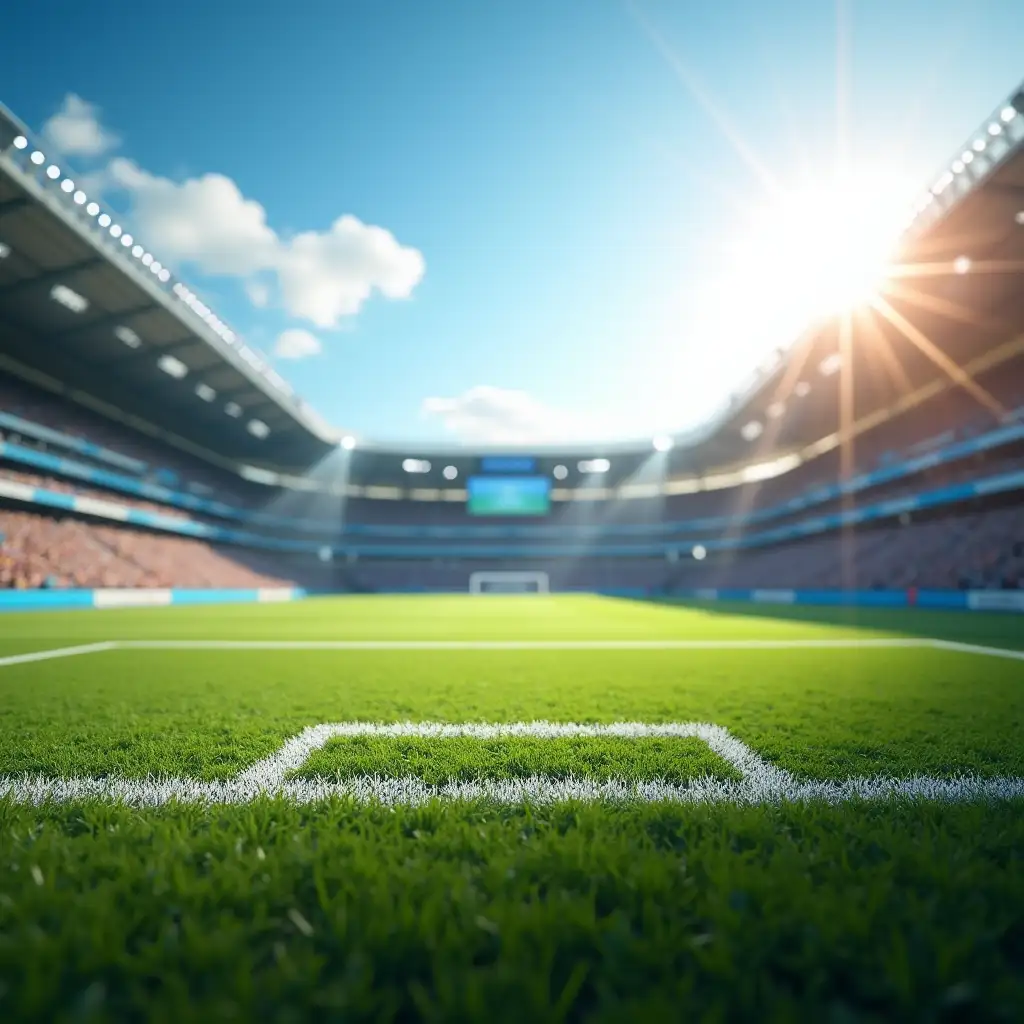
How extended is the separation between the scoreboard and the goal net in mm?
5595

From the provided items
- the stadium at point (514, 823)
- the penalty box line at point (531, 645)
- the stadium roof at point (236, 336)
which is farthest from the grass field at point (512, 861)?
the stadium roof at point (236, 336)

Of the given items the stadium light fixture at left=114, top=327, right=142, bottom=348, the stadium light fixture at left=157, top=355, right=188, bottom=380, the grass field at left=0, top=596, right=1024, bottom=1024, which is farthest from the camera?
the stadium light fixture at left=157, top=355, right=188, bottom=380

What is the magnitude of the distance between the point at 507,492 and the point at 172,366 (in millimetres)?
26976

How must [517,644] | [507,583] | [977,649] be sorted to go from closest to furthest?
[977,649]
[517,644]
[507,583]

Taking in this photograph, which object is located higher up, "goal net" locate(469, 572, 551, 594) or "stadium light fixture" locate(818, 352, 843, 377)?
"stadium light fixture" locate(818, 352, 843, 377)

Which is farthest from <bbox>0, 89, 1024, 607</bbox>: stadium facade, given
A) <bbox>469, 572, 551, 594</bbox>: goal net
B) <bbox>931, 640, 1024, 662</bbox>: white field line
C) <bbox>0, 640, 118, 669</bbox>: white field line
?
<bbox>0, 640, 118, 669</bbox>: white field line

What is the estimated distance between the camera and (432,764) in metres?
2.44

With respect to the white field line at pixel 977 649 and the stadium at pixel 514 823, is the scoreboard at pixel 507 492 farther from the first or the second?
the white field line at pixel 977 649

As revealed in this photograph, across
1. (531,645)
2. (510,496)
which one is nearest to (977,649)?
(531,645)

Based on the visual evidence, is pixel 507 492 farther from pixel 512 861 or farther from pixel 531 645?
pixel 512 861

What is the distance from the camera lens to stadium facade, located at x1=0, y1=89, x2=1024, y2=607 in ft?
62.2

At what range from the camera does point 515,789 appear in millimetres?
2139

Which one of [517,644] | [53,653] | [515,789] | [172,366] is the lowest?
[53,653]

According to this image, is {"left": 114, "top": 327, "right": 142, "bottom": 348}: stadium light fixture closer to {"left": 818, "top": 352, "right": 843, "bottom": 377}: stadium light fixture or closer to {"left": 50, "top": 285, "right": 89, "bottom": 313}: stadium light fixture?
{"left": 50, "top": 285, "right": 89, "bottom": 313}: stadium light fixture
